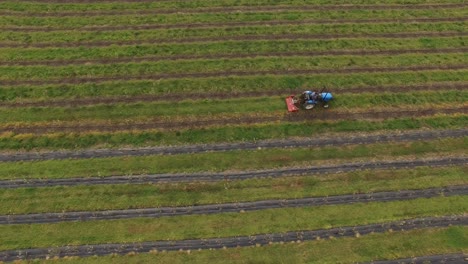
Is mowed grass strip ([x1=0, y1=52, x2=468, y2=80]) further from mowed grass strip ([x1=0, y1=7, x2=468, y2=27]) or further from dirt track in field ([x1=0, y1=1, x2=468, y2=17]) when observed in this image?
dirt track in field ([x1=0, y1=1, x2=468, y2=17])

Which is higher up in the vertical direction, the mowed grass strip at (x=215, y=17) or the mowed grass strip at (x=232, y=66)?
the mowed grass strip at (x=215, y=17)

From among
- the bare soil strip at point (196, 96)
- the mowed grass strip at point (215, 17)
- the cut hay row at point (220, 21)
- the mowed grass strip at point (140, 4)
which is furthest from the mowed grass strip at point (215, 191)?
the mowed grass strip at point (140, 4)

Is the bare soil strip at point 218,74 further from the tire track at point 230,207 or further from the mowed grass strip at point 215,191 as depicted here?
the tire track at point 230,207

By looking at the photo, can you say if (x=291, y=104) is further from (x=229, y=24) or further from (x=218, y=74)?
(x=229, y=24)

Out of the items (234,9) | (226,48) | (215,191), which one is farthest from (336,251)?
(234,9)

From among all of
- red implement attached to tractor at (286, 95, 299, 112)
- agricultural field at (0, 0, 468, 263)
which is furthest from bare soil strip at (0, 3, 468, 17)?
red implement attached to tractor at (286, 95, 299, 112)

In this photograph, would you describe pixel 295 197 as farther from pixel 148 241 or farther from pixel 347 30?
pixel 347 30
